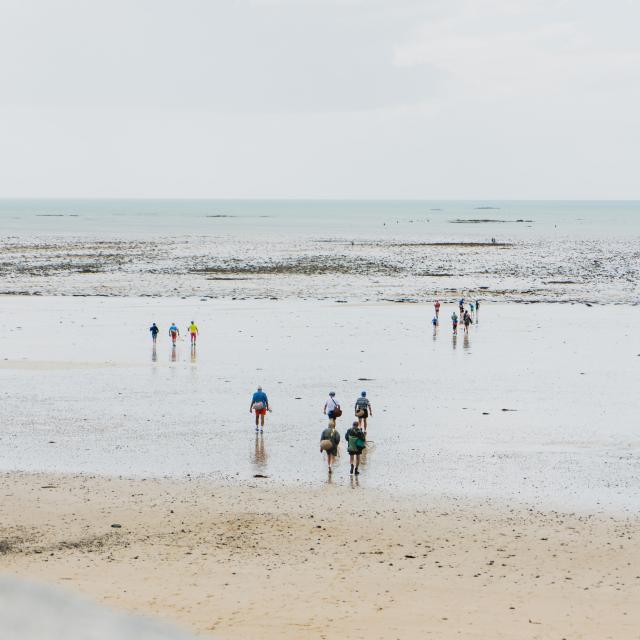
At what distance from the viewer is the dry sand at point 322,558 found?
1331cm

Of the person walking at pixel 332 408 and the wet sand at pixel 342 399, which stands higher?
the person walking at pixel 332 408

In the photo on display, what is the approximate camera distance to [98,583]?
14.4 meters

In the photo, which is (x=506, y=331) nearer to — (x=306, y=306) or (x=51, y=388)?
(x=306, y=306)

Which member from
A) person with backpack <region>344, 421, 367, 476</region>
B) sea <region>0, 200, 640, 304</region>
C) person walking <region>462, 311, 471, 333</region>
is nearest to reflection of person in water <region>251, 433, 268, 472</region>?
person with backpack <region>344, 421, 367, 476</region>

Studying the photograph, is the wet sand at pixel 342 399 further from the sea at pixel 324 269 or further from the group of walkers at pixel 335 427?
the sea at pixel 324 269

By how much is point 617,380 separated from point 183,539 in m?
20.2

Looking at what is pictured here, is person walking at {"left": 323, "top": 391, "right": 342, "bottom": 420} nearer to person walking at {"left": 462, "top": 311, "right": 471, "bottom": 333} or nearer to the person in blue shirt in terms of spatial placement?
the person in blue shirt

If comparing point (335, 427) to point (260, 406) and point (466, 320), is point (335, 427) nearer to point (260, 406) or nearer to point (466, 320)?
point (260, 406)

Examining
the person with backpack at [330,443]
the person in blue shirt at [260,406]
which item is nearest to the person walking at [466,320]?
the person in blue shirt at [260,406]

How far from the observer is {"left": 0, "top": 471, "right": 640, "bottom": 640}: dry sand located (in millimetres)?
13312

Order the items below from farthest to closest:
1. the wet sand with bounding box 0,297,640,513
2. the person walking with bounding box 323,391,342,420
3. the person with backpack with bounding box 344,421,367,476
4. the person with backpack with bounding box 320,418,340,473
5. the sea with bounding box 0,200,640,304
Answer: the sea with bounding box 0,200,640,304 → the person walking with bounding box 323,391,342,420 → the wet sand with bounding box 0,297,640,513 → the person with backpack with bounding box 320,418,340,473 → the person with backpack with bounding box 344,421,367,476

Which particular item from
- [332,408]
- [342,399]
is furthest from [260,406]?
[342,399]

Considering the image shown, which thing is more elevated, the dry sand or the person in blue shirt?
the person in blue shirt

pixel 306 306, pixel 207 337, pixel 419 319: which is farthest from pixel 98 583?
pixel 306 306
